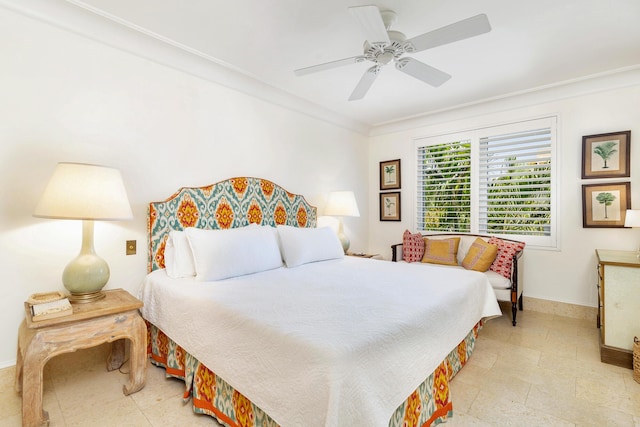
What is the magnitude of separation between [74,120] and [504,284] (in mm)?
3991

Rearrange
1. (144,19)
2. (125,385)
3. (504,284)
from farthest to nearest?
(504,284)
(144,19)
(125,385)

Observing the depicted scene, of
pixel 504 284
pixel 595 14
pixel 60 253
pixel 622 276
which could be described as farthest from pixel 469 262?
pixel 60 253

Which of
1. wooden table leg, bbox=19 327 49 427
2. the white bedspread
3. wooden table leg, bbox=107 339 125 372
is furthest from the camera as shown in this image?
wooden table leg, bbox=107 339 125 372

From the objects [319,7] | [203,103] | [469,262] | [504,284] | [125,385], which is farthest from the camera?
[469,262]

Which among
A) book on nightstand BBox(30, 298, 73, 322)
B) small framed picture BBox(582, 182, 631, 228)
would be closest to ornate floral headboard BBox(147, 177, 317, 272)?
book on nightstand BBox(30, 298, 73, 322)

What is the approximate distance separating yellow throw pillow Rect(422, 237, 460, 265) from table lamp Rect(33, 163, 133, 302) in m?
3.27

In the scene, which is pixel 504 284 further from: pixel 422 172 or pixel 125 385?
pixel 125 385

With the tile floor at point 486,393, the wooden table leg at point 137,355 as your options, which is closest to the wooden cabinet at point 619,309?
the tile floor at point 486,393

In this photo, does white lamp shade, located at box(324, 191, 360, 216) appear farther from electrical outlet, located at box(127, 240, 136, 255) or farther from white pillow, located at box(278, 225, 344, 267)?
electrical outlet, located at box(127, 240, 136, 255)

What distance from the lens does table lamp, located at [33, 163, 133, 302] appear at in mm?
1739

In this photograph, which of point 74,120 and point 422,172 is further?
point 422,172

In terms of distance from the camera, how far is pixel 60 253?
2.04 metres

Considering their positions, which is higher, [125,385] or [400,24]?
[400,24]

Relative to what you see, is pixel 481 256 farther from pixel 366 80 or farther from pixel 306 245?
pixel 366 80
